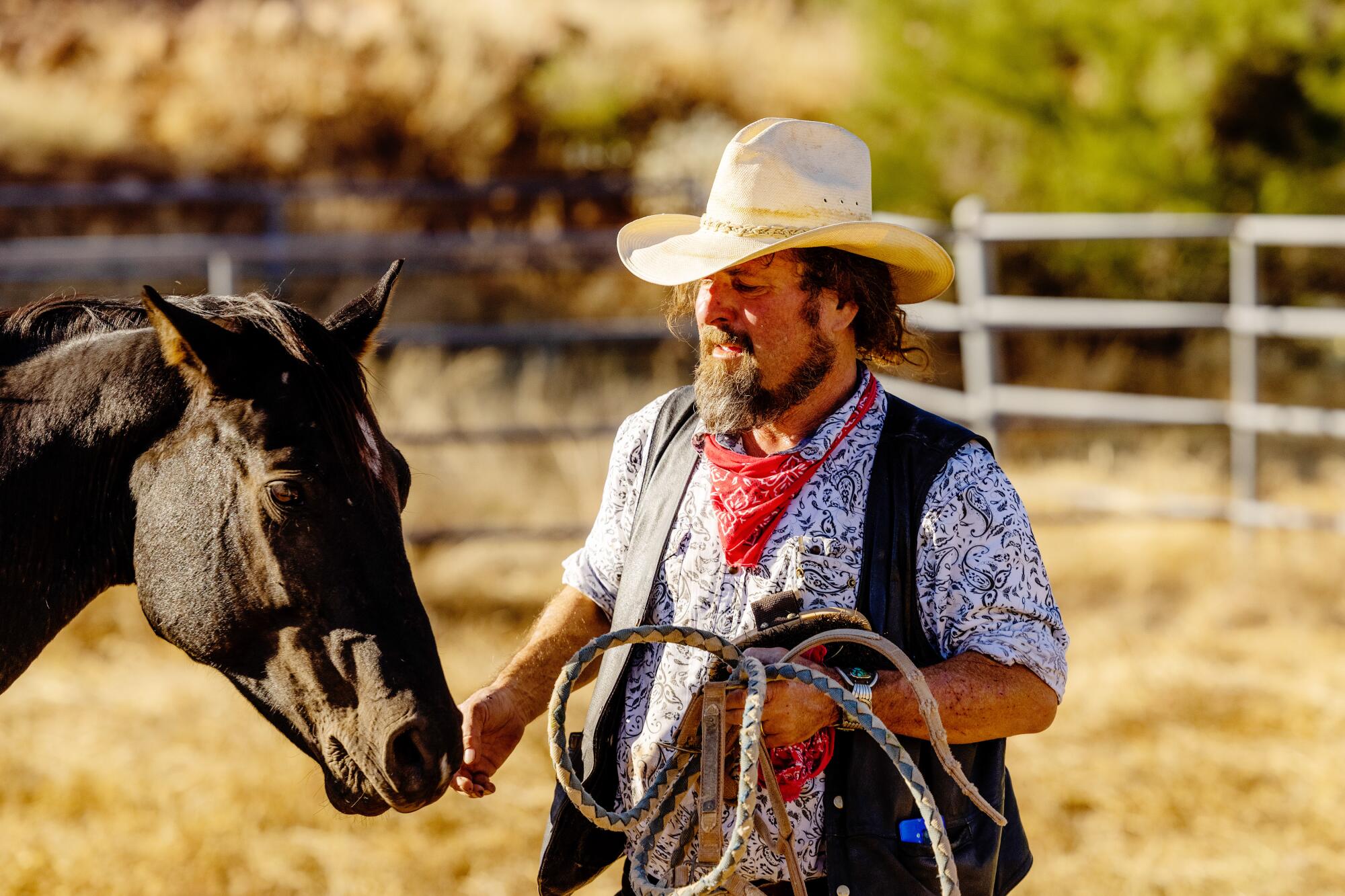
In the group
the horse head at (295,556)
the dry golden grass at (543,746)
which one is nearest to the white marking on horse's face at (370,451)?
the horse head at (295,556)

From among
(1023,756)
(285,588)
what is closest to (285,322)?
(285,588)

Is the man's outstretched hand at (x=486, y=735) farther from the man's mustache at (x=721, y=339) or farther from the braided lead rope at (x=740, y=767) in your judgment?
the man's mustache at (x=721, y=339)

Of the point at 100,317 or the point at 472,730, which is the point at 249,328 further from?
the point at 472,730

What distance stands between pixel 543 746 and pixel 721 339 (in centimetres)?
278

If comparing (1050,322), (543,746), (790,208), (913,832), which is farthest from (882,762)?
(1050,322)

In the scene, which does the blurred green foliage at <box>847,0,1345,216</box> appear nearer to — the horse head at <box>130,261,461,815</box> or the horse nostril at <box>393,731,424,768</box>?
the horse head at <box>130,261,461,815</box>

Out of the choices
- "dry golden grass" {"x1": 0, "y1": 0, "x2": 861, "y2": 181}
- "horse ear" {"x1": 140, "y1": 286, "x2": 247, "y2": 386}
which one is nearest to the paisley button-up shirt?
"horse ear" {"x1": 140, "y1": 286, "x2": 247, "y2": 386}

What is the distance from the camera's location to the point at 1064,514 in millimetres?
6559

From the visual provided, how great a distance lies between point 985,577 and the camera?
1.89 metres

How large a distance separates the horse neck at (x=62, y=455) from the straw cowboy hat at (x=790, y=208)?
82cm

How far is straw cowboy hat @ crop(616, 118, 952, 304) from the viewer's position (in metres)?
2.07

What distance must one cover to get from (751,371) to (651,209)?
377 inches

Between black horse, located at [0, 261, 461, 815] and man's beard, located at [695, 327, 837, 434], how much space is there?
20.7 inches

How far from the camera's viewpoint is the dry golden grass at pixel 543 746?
3695 mm
